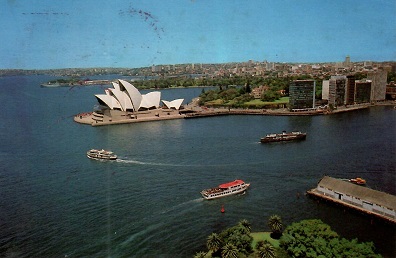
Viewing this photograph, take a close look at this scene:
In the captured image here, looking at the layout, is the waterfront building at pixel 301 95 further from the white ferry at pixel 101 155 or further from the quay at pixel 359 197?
the quay at pixel 359 197

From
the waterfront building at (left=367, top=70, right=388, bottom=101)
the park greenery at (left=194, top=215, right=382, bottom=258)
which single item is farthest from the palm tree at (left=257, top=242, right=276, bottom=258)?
the waterfront building at (left=367, top=70, right=388, bottom=101)

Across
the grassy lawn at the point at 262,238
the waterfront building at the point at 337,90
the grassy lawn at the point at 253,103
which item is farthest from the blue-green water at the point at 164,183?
the grassy lawn at the point at 253,103

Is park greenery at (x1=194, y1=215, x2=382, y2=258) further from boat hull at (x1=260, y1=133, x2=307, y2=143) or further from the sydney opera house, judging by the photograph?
the sydney opera house

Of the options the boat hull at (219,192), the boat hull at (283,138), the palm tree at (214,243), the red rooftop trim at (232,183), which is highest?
the boat hull at (283,138)

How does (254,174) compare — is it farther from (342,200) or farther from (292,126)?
(292,126)

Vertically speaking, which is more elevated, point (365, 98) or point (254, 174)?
point (365, 98)

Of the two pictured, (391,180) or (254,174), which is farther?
(254,174)

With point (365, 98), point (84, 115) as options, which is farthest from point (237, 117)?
point (365, 98)
